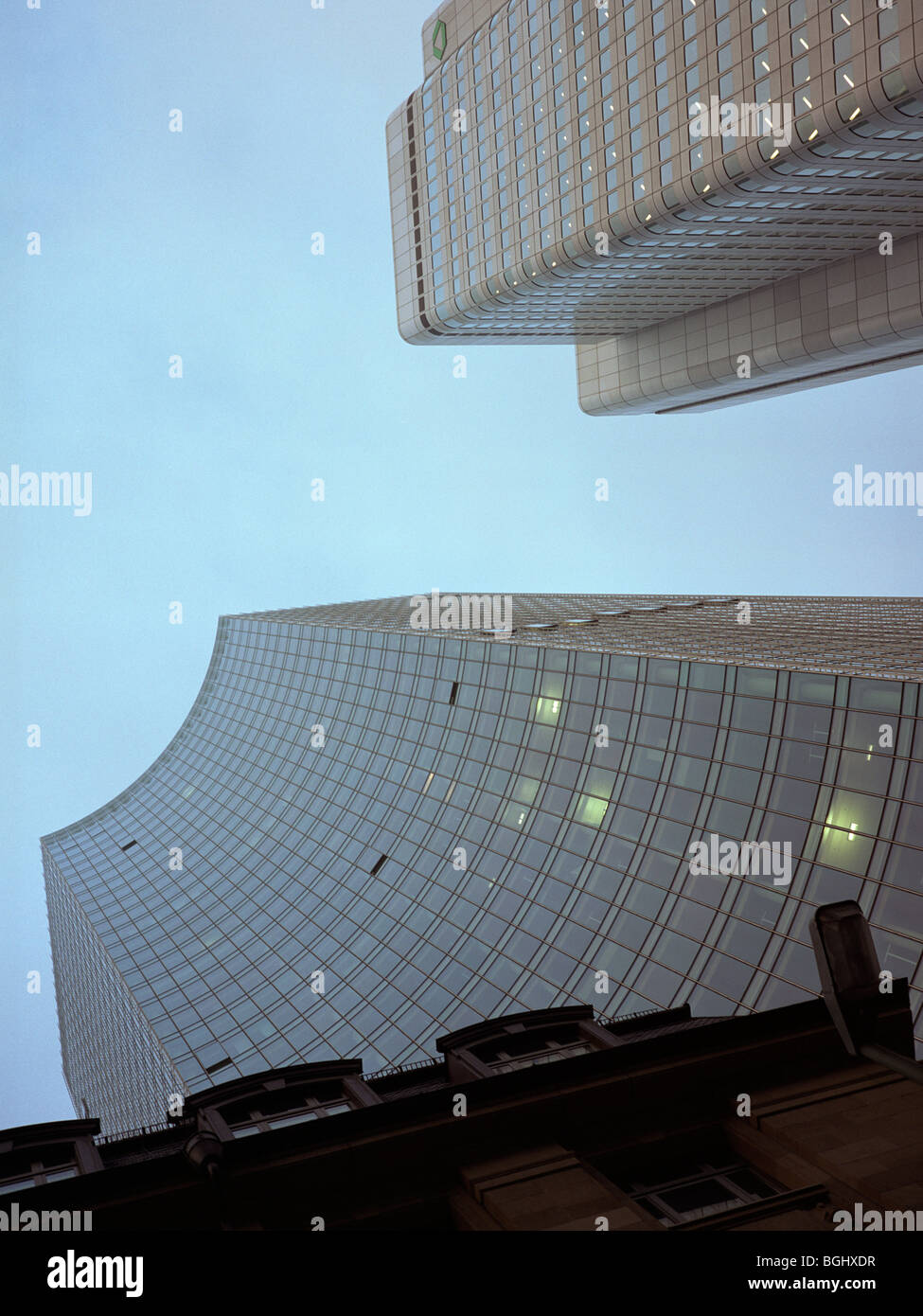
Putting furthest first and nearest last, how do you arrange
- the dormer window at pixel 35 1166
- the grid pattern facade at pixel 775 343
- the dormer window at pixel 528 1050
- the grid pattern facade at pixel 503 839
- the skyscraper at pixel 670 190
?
the grid pattern facade at pixel 775 343 < the skyscraper at pixel 670 190 < the grid pattern facade at pixel 503 839 < the dormer window at pixel 528 1050 < the dormer window at pixel 35 1166

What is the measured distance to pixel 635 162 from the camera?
70250 mm

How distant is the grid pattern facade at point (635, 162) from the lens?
5450cm

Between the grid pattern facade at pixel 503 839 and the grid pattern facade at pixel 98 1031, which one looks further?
the grid pattern facade at pixel 98 1031

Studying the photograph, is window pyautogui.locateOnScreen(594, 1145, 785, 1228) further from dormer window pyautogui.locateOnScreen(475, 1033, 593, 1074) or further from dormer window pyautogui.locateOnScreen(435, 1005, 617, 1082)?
dormer window pyautogui.locateOnScreen(475, 1033, 593, 1074)

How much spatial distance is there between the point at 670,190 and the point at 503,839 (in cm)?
4732

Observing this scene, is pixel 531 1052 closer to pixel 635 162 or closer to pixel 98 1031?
pixel 635 162

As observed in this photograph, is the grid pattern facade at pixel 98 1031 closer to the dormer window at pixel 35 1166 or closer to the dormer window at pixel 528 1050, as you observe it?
the dormer window at pixel 35 1166

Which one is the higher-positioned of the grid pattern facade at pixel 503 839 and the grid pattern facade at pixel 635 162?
the grid pattern facade at pixel 635 162

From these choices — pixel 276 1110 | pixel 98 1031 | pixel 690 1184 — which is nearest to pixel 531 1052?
pixel 276 1110

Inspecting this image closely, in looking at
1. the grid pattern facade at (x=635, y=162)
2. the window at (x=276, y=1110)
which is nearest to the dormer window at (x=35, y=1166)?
the window at (x=276, y=1110)

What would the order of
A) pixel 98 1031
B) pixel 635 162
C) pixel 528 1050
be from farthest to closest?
1. pixel 98 1031
2. pixel 635 162
3. pixel 528 1050

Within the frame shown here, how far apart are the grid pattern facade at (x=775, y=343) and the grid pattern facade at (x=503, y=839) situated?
94.3ft

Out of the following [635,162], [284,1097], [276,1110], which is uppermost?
[635,162]
